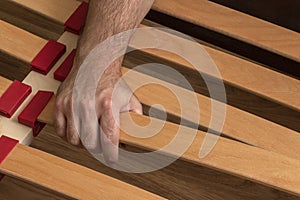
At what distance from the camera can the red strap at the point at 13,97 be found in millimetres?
1179

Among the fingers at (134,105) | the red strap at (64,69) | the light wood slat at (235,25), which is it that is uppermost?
the light wood slat at (235,25)

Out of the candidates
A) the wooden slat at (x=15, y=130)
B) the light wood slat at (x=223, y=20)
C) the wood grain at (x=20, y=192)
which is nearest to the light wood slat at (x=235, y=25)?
the light wood slat at (x=223, y=20)

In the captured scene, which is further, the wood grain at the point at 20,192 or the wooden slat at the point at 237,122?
the wood grain at the point at 20,192

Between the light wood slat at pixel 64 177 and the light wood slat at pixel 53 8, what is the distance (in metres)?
0.33

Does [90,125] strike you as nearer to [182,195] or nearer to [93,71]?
[93,71]

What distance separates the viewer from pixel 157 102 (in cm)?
119

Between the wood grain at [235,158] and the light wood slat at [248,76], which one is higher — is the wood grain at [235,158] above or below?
below

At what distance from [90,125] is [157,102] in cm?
14

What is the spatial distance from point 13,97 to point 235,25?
Answer: 1.49 ft

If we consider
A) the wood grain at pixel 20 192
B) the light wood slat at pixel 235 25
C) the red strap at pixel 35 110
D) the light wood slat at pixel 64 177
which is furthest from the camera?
the wood grain at pixel 20 192

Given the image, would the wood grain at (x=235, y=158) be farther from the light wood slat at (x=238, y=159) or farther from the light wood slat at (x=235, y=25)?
the light wood slat at (x=235, y=25)

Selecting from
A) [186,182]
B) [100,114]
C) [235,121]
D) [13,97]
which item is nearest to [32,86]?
[13,97]

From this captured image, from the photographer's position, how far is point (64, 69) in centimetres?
125

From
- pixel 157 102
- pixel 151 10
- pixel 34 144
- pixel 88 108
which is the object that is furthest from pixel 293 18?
pixel 34 144
